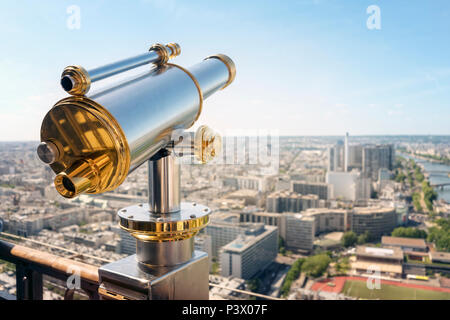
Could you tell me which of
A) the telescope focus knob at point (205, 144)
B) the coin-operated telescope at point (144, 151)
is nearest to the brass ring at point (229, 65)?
the coin-operated telescope at point (144, 151)

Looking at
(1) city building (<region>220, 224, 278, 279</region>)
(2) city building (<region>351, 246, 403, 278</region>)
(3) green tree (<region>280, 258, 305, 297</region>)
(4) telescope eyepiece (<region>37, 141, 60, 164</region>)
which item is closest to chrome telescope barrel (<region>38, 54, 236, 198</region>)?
(4) telescope eyepiece (<region>37, 141, 60, 164</region>)

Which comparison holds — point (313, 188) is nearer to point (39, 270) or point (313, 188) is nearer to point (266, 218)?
point (266, 218)

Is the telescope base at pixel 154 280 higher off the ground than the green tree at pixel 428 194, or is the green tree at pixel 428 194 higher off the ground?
the telescope base at pixel 154 280

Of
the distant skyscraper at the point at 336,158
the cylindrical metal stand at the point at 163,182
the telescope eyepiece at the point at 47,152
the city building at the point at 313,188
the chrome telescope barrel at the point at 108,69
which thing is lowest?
the city building at the point at 313,188

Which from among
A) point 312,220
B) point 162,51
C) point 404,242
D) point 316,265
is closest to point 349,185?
point 312,220

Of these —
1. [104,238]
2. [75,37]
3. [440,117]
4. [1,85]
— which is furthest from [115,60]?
[440,117]

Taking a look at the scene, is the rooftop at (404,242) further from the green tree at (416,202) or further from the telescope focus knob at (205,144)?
the telescope focus knob at (205,144)
